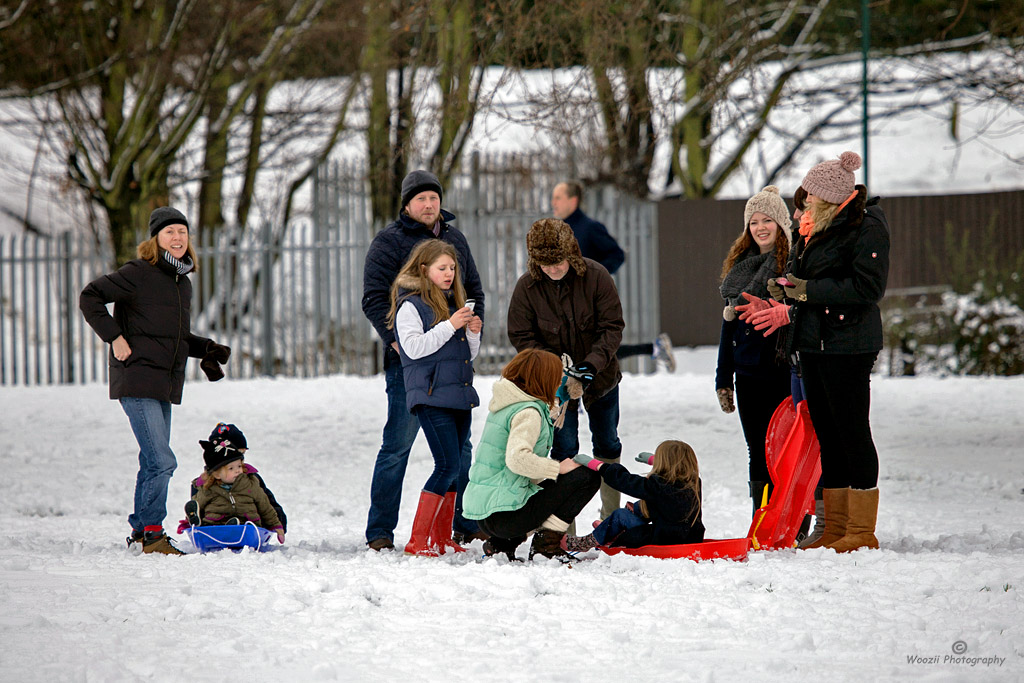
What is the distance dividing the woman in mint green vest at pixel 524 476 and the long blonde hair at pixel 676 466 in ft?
0.98

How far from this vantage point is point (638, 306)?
47.3 ft

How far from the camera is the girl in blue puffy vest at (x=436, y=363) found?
16.8ft

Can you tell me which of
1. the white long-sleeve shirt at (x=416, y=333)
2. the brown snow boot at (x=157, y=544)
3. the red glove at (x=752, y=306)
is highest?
the red glove at (x=752, y=306)

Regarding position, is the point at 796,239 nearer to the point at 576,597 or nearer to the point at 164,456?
the point at 576,597

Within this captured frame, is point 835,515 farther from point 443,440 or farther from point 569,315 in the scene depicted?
point 443,440

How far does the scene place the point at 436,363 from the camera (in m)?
5.13

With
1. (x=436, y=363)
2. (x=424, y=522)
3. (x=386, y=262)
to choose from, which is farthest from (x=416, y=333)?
(x=424, y=522)

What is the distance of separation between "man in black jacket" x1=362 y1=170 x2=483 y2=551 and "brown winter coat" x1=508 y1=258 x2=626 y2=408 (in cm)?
61

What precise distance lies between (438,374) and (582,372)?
2.34 feet

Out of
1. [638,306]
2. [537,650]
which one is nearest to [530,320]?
[537,650]

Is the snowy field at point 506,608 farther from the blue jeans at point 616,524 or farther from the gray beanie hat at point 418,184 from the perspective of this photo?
the gray beanie hat at point 418,184

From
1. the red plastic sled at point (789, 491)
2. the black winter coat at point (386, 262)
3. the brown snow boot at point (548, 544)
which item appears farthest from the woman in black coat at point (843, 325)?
the black winter coat at point (386, 262)

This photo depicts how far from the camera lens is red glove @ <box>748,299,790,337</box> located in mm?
5102

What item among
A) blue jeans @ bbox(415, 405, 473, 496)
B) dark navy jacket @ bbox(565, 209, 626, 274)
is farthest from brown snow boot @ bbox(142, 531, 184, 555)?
dark navy jacket @ bbox(565, 209, 626, 274)
